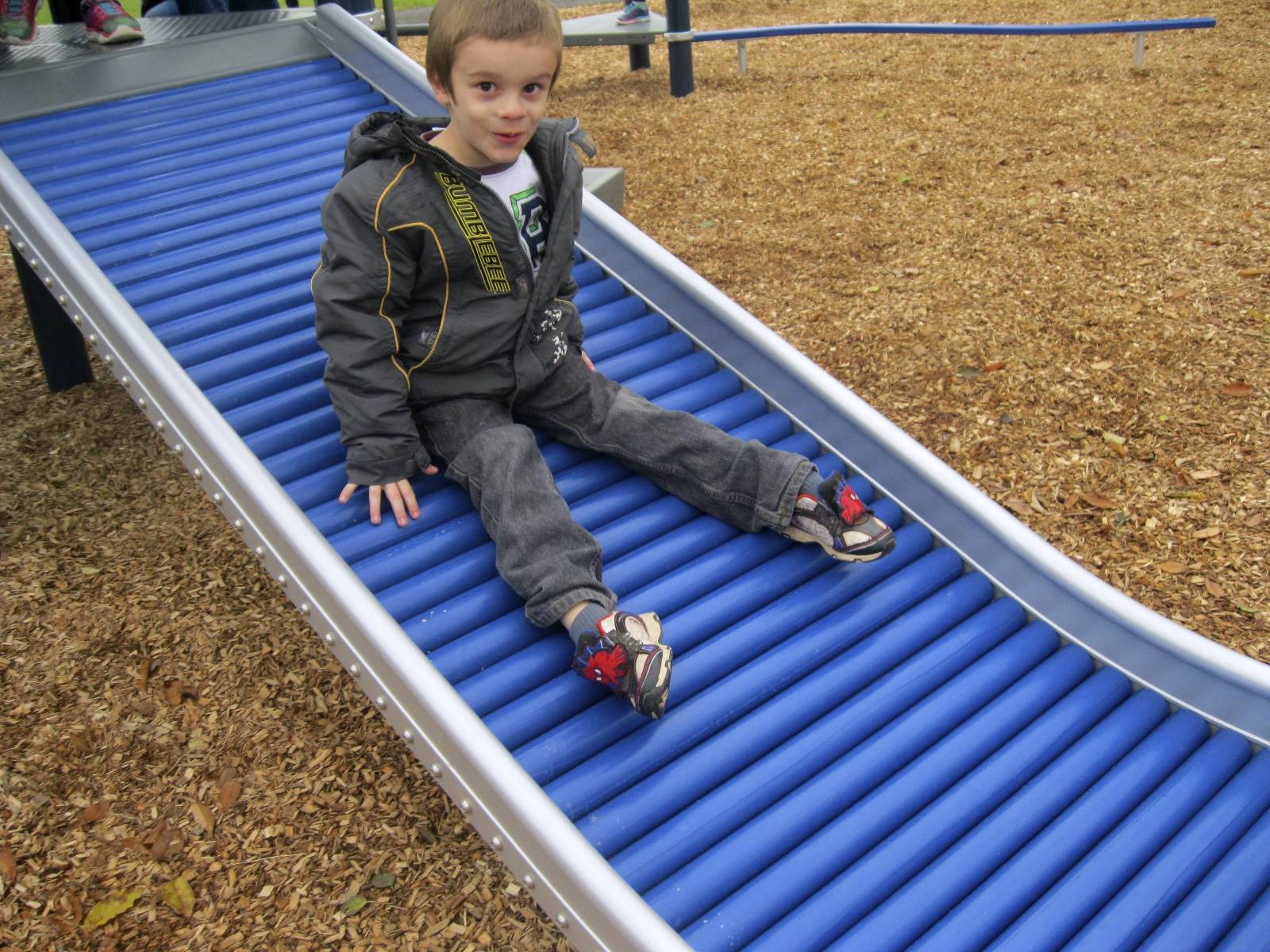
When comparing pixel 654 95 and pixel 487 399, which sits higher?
pixel 487 399

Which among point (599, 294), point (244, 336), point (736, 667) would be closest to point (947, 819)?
point (736, 667)

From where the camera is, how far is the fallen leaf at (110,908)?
3.04 m

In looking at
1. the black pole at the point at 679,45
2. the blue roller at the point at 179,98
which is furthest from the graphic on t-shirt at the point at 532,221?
the black pole at the point at 679,45

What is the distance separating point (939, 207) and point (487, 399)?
3862mm

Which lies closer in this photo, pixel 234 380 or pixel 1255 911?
pixel 1255 911

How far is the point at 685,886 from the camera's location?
8.09ft

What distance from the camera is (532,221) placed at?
10.5 ft

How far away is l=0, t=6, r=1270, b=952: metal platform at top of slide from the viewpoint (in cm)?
250

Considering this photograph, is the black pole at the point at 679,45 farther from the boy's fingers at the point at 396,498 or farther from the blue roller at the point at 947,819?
the blue roller at the point at 947,819

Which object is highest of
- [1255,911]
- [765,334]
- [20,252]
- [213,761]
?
[20,252]

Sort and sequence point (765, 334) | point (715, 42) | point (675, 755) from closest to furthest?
point (675, 755) → point (765, 334) → point (715, 42)

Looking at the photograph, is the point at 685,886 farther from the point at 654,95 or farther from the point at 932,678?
the point at 654,95

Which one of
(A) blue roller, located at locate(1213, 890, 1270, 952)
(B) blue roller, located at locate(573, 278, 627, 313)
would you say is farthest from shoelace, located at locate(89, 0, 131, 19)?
(A) blue roller, located at locate(1213, 890, 1270, 952)

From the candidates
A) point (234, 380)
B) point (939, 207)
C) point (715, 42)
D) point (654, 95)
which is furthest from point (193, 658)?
point (715, 42)
